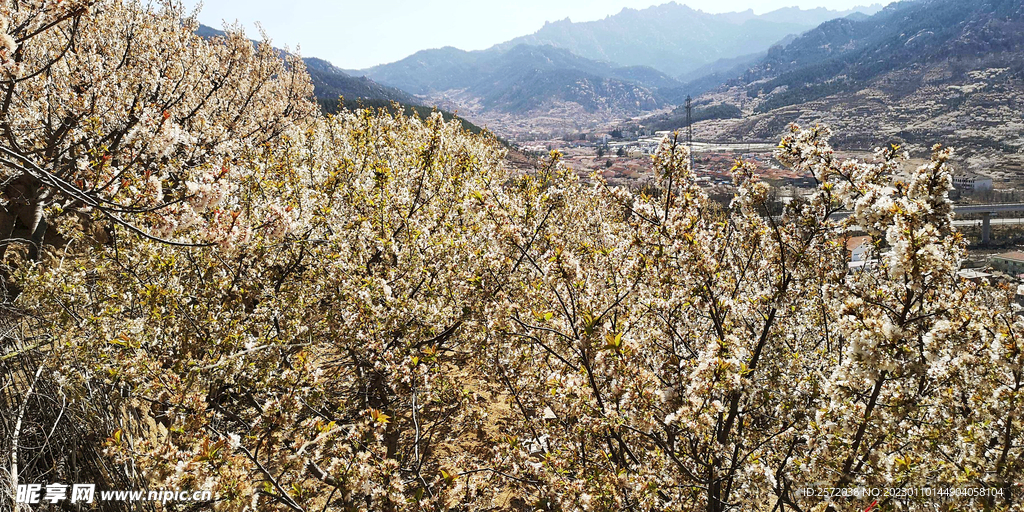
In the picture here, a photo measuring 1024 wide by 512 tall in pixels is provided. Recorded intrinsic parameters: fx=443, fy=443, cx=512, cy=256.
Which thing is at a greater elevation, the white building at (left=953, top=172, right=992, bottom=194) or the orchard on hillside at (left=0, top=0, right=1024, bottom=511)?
the orchard on hillside at (left=0, top=0, right=1024, bottom=511)

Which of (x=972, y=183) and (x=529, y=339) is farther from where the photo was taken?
(x=972, y=183)

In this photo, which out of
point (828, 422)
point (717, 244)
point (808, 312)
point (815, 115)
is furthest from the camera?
point (815, 115)

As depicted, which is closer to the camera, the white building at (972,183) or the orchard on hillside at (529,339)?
the orchard on hillside at (529,339)

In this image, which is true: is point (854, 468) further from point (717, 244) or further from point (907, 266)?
point (717, 244)

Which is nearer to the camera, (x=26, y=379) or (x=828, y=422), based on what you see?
(x=828, y=422)

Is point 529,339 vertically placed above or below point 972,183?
above

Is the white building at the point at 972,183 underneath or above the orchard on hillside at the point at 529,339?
underneath

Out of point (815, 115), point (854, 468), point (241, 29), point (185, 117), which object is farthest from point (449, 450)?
point (815, 115)

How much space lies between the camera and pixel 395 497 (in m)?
4.07

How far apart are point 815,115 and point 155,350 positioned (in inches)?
9189

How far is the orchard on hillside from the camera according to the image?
140 inches

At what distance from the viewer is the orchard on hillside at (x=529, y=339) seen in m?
3.55

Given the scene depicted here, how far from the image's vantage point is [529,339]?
5.40m

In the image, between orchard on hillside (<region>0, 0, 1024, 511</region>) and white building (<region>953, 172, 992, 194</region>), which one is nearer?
orchard on hillside (<region>0, 0, 1024, 511</region>)
